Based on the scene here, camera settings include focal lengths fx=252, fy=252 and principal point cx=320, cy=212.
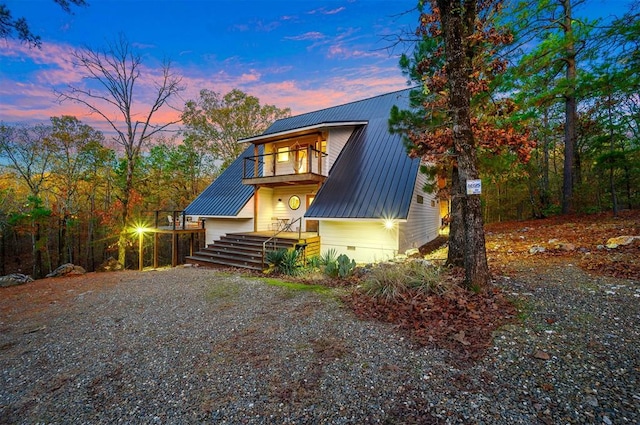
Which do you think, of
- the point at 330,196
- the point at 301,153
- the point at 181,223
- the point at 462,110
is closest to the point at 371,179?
the point at 330,196

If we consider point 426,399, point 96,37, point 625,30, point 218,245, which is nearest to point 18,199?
point 96,37

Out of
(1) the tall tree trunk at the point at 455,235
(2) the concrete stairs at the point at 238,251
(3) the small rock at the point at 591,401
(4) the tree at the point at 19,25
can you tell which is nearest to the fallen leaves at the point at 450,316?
(3) the small rock at the point at 591,401

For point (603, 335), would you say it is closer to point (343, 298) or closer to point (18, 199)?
point (343, 298)

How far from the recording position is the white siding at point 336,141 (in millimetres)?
12534

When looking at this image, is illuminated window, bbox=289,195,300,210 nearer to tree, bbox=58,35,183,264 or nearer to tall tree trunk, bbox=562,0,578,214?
tree, bbox=58,35,183,264

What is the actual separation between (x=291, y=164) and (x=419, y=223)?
689 cm

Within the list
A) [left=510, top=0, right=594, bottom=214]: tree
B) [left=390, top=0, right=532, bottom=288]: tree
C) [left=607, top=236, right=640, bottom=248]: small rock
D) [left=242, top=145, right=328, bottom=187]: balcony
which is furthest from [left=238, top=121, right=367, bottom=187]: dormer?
[left=607, top=236, right=640, bottom=248]: small rock

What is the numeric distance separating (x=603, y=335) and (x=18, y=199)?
2524 centimetres

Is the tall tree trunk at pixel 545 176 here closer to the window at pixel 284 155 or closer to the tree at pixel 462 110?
the tree at pixel 462 110

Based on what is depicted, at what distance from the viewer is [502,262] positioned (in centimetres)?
616

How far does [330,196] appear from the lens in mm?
10938

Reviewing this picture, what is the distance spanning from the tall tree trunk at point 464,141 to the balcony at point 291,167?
719 cm

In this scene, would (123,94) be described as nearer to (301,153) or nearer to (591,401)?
(301,153)

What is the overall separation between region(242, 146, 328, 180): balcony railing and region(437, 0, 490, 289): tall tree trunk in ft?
23.8
